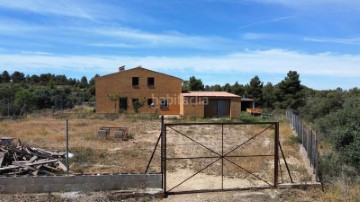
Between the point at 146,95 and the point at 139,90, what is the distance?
3.22ft

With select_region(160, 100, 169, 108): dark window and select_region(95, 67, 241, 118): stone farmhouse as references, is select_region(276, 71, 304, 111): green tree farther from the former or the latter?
select_region(160, 100, 169, 108): dark window

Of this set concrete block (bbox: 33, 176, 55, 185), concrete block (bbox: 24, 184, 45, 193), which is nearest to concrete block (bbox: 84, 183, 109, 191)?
concrete block (bbox: 33, 176, 55, 185)

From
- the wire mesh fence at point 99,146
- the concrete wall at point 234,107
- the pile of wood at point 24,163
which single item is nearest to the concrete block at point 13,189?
the pile of wood at point 24,163

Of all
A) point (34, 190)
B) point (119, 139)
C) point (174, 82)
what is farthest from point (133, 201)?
point (174, 82)

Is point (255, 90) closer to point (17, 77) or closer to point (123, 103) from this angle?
point (123, 103)

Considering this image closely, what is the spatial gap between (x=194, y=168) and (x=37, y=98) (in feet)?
128

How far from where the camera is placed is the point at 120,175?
9383 millimetres

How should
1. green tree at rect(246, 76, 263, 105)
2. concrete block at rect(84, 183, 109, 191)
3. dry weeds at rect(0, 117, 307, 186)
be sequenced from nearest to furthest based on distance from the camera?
concrete block at rect(84, 183, 109, 191) → dry weeds at rect(0, 117, 307, 186) → green tree at rect(246, 76, 263, 105)

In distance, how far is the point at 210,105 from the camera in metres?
39.4

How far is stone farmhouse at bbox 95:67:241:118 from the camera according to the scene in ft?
130

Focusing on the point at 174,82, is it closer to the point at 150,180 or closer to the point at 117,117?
the point at 117,117

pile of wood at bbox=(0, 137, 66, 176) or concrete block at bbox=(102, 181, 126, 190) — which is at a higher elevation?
pile of wood at bbox=(0, 137, 66, 176)

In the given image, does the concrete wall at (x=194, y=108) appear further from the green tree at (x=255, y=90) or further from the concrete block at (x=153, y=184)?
the concrete block at (x=153, y=184)

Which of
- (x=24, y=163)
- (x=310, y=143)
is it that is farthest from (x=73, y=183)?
(x=310, y=143)
